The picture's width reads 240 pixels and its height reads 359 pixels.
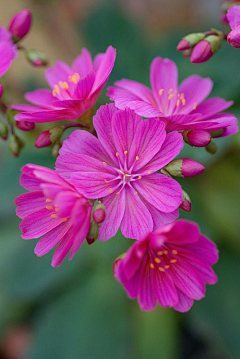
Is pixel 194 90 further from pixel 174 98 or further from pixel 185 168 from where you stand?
pixel 185 168

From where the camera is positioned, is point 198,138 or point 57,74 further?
point 57,74

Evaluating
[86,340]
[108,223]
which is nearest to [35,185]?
[108,223]

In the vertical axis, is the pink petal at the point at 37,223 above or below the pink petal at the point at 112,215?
below

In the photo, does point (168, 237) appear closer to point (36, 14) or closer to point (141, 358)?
point (141, 358)

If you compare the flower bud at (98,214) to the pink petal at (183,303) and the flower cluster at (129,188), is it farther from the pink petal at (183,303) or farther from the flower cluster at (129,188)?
the pink petal at (183,303)

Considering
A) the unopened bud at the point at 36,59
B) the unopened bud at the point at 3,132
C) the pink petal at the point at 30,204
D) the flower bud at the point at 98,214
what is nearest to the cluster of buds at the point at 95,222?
the flower bud at the point at 98,214

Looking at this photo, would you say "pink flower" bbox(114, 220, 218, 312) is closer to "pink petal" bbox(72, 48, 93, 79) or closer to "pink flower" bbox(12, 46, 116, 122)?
"pink flower" bbox(12, 46, 116, 122)

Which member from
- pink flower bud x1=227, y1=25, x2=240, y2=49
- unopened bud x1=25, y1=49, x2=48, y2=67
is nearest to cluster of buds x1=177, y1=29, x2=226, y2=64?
pink flower bud x1=227, y1=25, x2=240, y2=49

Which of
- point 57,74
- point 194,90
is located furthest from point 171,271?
point 57,74
